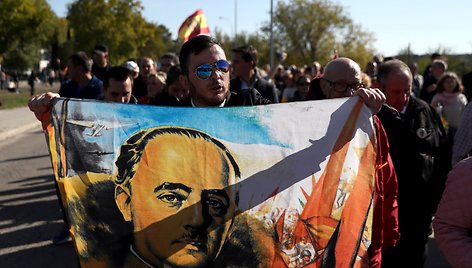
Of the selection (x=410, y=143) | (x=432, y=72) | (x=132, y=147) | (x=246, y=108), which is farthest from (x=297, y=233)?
(x=432, y=72)

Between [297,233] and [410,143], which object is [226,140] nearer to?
[297,233]

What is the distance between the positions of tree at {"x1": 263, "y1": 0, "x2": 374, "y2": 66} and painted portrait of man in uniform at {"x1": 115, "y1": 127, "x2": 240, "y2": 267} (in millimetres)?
45415

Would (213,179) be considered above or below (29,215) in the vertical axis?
above

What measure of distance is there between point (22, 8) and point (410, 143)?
132ft

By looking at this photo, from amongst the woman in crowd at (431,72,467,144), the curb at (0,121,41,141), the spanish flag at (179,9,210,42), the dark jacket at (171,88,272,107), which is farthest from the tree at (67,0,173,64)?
the dark jacket at (171,88,272,107)

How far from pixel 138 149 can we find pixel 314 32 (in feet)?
154

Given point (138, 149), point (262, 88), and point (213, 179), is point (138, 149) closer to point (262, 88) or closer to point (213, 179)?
point (213, 179)

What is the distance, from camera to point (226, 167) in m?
2.79

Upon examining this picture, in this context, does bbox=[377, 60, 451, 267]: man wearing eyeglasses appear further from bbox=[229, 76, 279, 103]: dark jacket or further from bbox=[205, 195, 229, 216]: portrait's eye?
bbox=[229, 76, 279, 103]: dark jacket

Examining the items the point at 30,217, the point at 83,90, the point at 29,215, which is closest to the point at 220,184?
the point at 83,90

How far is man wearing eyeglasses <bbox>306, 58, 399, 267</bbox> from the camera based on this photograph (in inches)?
117

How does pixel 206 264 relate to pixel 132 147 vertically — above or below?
below

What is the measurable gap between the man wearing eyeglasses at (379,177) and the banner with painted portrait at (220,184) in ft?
0.51

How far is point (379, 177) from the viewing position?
9.75 feet
